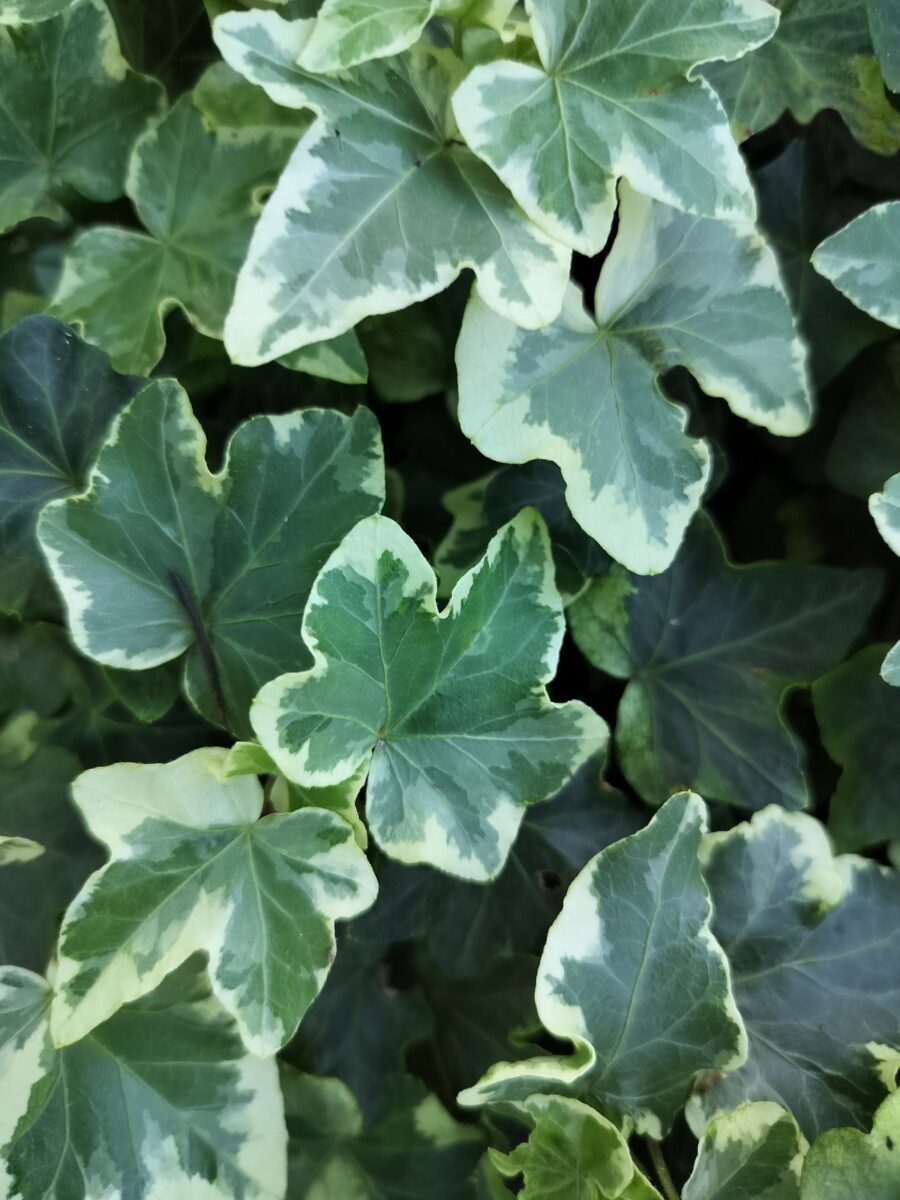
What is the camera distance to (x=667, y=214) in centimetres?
58

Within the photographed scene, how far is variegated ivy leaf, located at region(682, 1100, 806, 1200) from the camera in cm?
49

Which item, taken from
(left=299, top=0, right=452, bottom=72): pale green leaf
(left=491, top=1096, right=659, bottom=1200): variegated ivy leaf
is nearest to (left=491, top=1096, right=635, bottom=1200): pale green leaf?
(left=491, top=1096, right=659, bottom=1200): variegated ivy leaf

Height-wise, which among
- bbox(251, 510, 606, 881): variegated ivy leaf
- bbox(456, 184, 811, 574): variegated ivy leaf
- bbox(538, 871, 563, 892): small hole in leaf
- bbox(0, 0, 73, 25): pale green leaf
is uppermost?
bbox(0, 0, 73, 25): pale green leaf

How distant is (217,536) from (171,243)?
18cm

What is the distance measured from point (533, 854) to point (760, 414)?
30 cm

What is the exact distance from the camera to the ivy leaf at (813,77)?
0.61 metres

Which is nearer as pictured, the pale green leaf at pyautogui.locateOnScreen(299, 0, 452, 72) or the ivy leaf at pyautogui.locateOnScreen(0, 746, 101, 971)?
the pale green leaf at pyautogui.locateOnScreen(299, 0, 452, 72)

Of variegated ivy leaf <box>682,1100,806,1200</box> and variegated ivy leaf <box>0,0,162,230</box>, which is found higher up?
variegated ivy leaf <box>0,0,162,230</box>

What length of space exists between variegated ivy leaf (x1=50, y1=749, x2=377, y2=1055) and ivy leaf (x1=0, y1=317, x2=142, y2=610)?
0.55 ft

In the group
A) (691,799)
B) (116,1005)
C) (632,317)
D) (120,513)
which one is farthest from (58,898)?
(632,317)

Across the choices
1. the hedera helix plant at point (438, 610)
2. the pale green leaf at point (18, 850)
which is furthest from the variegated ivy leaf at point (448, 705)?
the pale green leaf at point (18, 850)

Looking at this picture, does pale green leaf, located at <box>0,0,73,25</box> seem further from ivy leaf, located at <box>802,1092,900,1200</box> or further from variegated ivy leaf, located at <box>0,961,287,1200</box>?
ivy leaf, located at <box>802,1092,900,1200</box>

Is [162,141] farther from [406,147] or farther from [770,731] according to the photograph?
[770,731]

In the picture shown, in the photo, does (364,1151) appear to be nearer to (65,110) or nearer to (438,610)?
(438,610)
